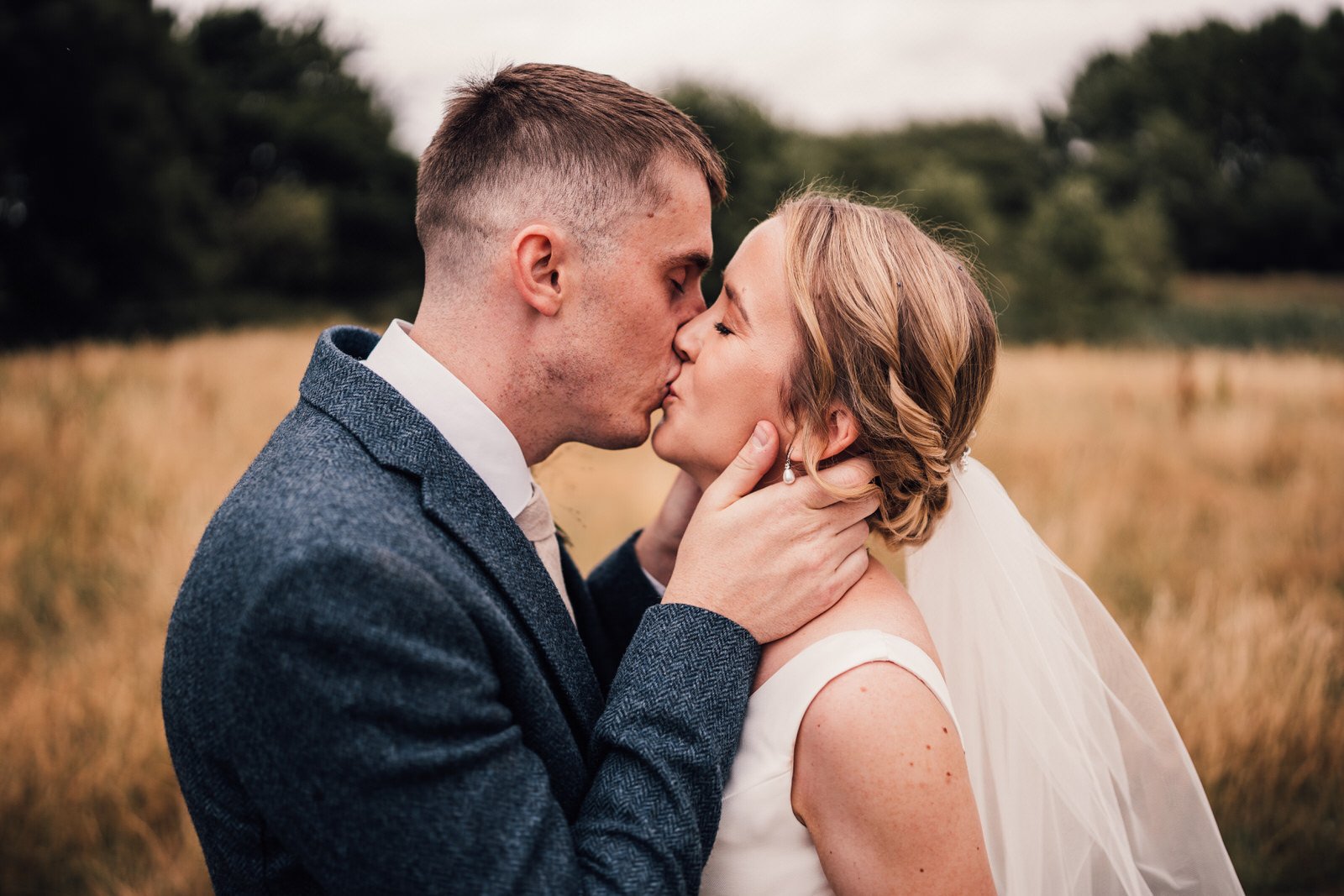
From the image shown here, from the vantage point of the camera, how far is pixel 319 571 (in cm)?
147

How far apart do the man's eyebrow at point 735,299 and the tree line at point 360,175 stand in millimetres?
9415

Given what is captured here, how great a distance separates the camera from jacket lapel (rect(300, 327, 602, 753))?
1874 millimetres

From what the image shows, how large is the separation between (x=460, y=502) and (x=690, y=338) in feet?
2.99

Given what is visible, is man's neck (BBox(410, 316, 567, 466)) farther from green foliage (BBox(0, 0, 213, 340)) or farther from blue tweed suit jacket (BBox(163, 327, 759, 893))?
green foliage (BBox(0, 0, 213, 340))

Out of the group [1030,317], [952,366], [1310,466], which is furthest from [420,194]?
[1030,317]

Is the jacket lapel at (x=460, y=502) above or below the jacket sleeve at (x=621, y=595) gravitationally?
above

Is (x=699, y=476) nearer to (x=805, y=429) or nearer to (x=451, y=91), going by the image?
(x=805, y=429)

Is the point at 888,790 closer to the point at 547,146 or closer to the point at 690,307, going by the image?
the point at 690,307

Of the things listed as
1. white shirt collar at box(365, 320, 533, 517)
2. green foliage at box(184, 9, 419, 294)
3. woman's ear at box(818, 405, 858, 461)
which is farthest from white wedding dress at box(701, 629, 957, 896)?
green foliage at box(184, 9, 419, 294)

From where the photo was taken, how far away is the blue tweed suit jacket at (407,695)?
1.45 meters

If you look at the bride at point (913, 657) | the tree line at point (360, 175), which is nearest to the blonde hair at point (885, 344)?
the bride at point (913, 657)

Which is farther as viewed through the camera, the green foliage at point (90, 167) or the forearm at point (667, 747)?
the green foliage at point (90, 167)

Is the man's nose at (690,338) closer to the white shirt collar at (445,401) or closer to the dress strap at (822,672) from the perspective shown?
the white shirt collar at (445,401)

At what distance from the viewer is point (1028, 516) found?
23.1 feet
